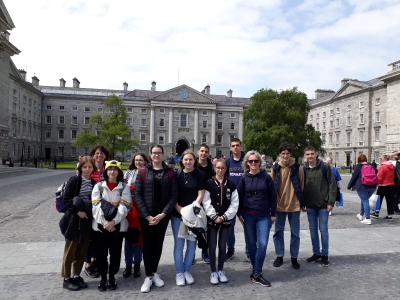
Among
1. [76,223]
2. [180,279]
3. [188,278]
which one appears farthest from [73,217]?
[188,278]

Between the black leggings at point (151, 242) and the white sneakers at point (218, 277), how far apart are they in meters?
0.84

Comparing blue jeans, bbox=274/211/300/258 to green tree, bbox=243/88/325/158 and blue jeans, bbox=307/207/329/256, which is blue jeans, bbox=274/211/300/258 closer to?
blue jeans, bbox=307/207/329/256

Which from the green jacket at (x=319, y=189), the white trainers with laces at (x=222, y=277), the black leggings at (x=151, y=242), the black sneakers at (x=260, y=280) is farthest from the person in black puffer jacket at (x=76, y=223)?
the green jacket at (x=319, y=189)

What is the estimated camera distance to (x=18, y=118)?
52.7m

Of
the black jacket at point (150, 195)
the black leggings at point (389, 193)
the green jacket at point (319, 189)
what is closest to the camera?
the black jacket at point (150, 195)

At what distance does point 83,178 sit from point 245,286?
277cm

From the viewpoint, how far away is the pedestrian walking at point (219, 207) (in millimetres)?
4809

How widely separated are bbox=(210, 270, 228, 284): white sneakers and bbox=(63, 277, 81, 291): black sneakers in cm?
185

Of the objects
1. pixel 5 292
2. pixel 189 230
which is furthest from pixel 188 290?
pixel 5 292

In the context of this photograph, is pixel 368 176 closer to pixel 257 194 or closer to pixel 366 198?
pixel 366 198

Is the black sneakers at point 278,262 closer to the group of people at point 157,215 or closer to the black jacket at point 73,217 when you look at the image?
the group of people at point 157,215

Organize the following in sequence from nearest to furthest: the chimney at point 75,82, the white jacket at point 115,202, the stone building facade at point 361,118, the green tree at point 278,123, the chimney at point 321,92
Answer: the white jacket at point 115,202
the stone building facade at point 361,118
the green tree at point 278,123
the chimney at point 75,82
the chimney at point 321,92

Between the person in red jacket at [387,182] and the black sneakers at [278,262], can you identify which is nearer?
the black sneakers at [278,262]

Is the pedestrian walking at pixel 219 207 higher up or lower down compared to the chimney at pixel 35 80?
lower down
